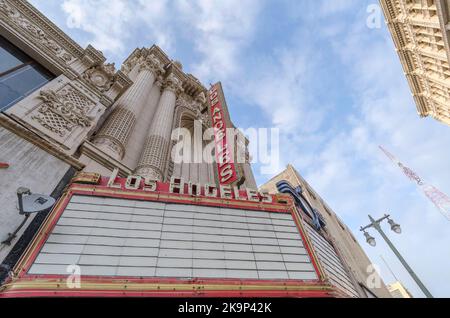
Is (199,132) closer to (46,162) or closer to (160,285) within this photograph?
(46,162)

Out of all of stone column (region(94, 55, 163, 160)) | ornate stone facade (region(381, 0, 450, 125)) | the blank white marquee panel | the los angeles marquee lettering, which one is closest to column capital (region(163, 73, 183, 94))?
stone column (region(94, 55, 163, 160))

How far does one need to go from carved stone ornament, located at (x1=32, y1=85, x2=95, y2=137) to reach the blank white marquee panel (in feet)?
13.9

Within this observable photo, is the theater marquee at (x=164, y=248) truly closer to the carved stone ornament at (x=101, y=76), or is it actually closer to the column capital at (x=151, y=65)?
the carved stone ornament at (x=101, y=76)

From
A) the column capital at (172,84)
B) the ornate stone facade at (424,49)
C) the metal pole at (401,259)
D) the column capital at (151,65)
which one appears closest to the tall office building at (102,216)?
the metal pole at (401,259)

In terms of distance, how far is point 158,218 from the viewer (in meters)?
7.21

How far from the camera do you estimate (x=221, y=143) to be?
15.5m

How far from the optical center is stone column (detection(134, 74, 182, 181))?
1346cm

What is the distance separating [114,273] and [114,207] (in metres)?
2.37

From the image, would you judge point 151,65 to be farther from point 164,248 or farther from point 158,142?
point 164,248

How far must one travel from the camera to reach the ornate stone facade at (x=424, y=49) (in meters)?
26.9

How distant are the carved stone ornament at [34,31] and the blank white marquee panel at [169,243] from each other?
10.3 meters

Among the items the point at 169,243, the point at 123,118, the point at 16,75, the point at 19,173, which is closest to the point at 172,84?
the point at 123,118

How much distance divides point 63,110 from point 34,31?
6028 mm
